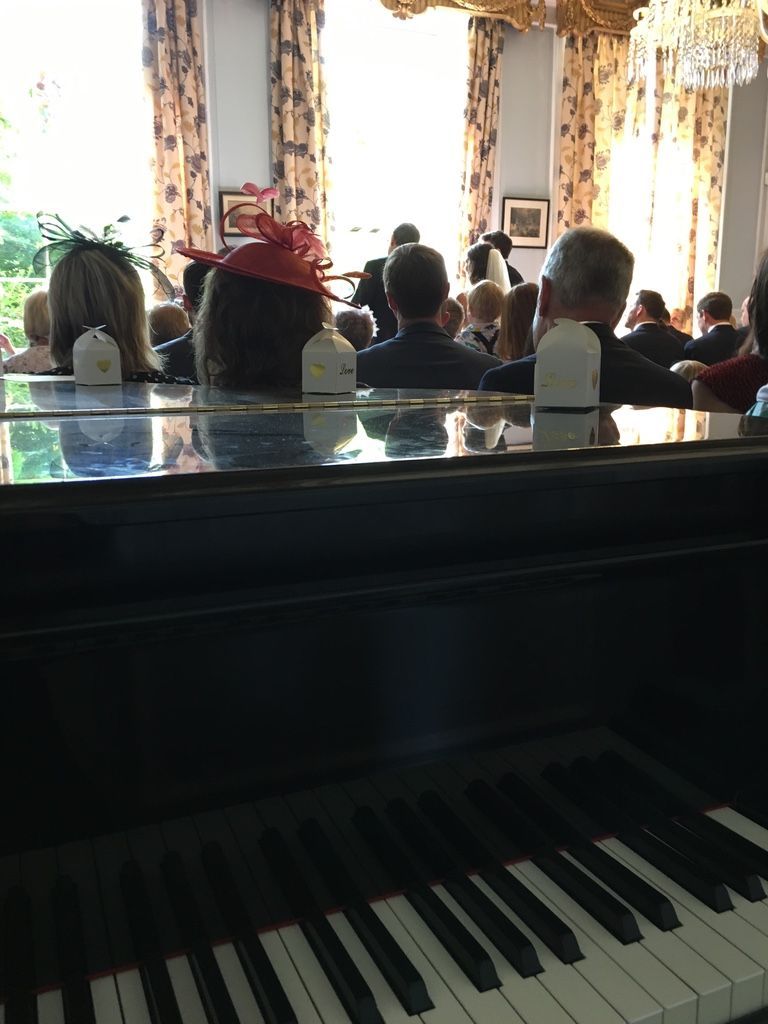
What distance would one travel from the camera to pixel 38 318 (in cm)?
411

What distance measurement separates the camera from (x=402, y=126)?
795 cm

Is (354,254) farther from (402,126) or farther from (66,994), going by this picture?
(66,994)

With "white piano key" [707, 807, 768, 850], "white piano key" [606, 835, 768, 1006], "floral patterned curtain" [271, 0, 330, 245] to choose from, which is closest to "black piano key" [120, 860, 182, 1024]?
"white piano key" [606, 835, 768, 1006]

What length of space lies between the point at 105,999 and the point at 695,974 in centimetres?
49

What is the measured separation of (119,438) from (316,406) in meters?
0.65

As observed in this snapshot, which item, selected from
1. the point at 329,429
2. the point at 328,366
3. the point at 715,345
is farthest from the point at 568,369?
the point at 715,345

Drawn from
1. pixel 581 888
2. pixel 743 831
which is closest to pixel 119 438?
pixel 581 888

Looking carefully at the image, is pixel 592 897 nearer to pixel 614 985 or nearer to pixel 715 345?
pixel 614 985

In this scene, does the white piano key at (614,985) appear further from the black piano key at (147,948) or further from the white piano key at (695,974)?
the black piano key at (147,948)

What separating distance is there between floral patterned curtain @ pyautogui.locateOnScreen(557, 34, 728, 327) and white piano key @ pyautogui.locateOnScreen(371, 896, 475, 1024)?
8.30m

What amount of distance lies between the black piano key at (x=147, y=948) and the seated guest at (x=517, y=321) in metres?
3.48

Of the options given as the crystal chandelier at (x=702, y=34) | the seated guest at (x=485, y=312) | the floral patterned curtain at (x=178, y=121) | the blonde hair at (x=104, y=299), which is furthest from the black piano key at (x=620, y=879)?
the floral patterned curtain at (x=178, y=121)

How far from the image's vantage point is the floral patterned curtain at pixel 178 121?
6832mm

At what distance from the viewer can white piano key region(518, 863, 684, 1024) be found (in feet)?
2.42
